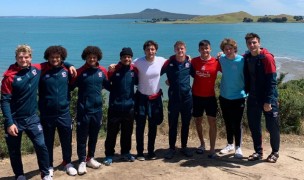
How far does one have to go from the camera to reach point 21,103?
548 cm

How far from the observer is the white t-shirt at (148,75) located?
661 cm

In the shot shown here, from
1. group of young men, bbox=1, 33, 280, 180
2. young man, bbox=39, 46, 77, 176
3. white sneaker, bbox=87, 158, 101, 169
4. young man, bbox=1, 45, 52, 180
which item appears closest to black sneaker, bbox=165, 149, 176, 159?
group of young men, bbox=1, 33, 280, 180

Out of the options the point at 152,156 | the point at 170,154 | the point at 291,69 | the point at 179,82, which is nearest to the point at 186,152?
the point at 170,154

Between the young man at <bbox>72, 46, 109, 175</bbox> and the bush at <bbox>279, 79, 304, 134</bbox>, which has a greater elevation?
the young man at <bbox>72, 46, 109, 175</bbox>

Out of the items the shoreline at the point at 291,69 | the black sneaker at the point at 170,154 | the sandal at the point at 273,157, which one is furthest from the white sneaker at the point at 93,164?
the shoreline at the point at 291,69

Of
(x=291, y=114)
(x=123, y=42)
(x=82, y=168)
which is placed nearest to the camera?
(x=82, y=168)

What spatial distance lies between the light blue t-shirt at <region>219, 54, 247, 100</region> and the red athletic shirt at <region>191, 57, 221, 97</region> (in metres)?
0.17

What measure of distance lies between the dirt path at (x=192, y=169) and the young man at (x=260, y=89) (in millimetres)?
344

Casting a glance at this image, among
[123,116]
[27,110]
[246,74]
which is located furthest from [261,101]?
[27,110]

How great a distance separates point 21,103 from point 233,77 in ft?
11.6

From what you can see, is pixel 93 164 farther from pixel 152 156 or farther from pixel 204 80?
pixel 204 80

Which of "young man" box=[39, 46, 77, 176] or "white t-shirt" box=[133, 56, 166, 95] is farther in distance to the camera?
"white t-shirt" box=[133, 56, 166, 95]

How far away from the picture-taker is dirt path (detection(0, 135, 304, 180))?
20.5 feet

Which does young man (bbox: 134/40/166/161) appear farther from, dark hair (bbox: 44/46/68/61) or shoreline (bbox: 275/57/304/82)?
shoreline (bbox: 275/57/304/82)
